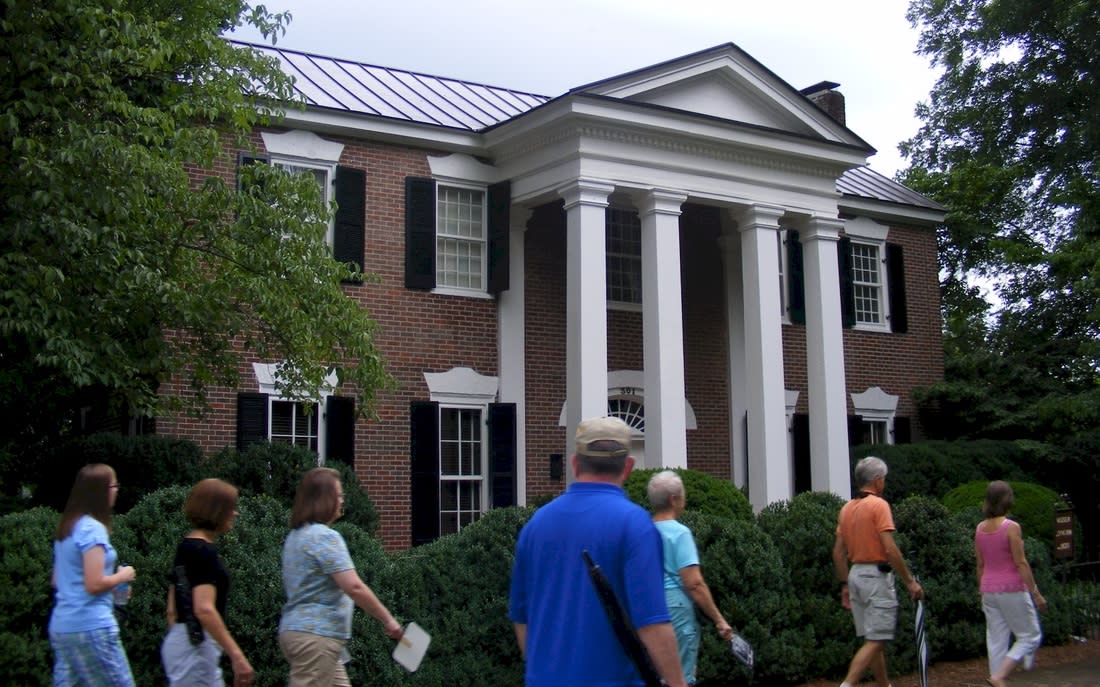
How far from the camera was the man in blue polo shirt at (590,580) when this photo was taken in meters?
3.87

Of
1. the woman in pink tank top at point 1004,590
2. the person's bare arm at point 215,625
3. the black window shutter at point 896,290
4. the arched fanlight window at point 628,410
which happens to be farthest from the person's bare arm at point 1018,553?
the black window shutter at point 896,290

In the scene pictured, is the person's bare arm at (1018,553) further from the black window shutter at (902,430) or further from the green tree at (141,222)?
the black window shutter at (902,430)

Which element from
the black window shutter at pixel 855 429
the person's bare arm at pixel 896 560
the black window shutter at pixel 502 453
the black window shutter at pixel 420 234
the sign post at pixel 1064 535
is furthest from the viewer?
the black window shutter at pixel 855 429

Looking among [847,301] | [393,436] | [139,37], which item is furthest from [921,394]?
[139,37]

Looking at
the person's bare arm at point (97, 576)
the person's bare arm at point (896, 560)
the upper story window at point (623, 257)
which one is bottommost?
the person's bare arm at point (896, 560)

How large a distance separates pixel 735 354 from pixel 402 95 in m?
6.66

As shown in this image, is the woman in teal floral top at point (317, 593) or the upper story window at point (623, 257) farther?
the upper story window at point (623, 257)

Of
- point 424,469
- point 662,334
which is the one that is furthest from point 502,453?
point 662,334

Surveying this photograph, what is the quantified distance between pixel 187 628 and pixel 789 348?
15426 millimetres

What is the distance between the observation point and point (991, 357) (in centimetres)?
2308

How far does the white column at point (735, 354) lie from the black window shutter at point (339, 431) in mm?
6466

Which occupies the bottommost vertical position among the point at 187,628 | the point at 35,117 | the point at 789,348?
the point at 187,628

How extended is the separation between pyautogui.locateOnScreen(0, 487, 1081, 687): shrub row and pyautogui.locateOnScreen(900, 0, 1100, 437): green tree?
977 centimetres

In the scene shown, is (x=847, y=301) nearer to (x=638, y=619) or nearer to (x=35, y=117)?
(x=35, y=117)
